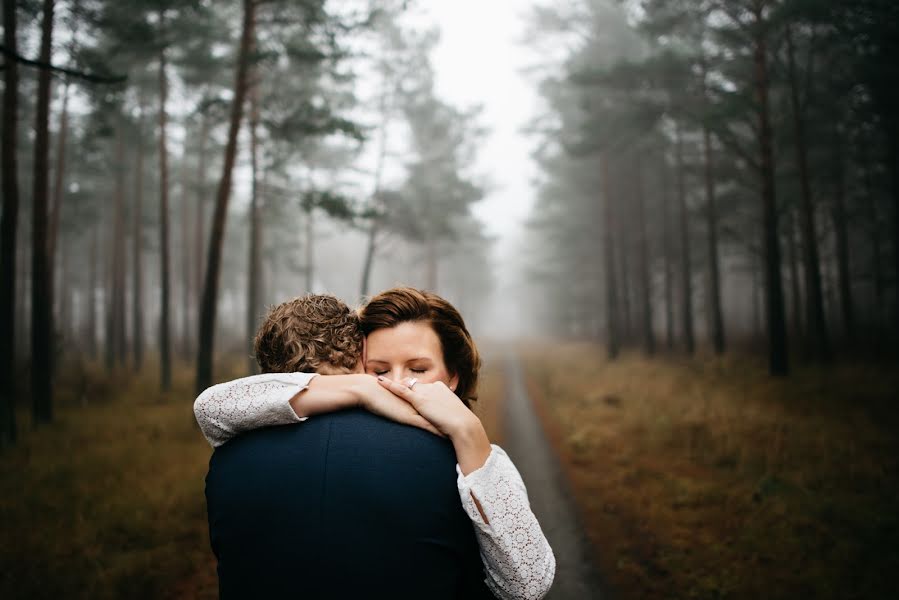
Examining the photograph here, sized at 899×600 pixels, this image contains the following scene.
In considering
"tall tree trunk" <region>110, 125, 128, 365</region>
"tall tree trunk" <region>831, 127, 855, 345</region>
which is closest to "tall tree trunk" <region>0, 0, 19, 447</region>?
"tall tree trunk" <region>110, 125, 128, 365</region>

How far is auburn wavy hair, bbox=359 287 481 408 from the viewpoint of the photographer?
7.00 ft

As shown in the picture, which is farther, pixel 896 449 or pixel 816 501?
pixel 896 449

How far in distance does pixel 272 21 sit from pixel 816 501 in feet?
42.3

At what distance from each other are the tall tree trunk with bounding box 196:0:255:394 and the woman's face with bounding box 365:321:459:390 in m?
8.91

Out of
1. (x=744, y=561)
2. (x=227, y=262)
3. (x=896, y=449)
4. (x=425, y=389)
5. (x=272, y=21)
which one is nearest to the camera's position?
(x=425, y=389)

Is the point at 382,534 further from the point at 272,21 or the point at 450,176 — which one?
the point at 450,176

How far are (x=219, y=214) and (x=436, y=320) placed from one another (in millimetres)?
9256

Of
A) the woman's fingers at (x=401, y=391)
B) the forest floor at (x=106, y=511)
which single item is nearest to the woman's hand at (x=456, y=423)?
the woman's fingers at (x=401, y=391)

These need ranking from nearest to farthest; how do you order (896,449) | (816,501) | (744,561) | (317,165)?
(744,561)
(816,501)
(896,449)
(317,165)

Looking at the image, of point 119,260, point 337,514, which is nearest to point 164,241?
point 119,260

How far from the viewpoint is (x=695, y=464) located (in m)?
7.42

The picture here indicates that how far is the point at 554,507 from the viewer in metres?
5.98

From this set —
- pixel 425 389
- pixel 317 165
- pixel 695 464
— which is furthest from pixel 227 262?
pixel 425 389

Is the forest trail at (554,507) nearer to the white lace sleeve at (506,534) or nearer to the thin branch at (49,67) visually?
the white lace sleeve at (506,534)
